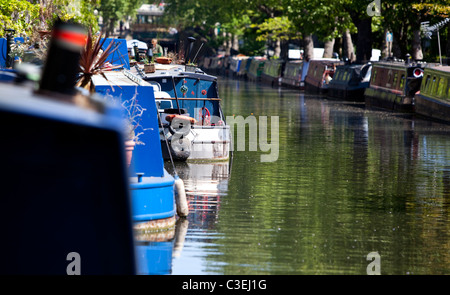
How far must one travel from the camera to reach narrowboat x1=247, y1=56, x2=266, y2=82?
7880 cm

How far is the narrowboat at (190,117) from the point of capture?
808 inches

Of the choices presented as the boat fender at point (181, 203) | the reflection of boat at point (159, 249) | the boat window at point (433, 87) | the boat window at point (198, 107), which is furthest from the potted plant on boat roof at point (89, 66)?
the boat window at point (433, 87)

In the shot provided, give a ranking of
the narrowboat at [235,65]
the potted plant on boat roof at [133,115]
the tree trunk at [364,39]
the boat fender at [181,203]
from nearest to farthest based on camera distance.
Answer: the potted plant on boat roof at [133,115]
the boat fender at [181,203]
the tree trunk at [364,39]
the narrowboat at [235,65]

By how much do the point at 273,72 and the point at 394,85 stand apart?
30048 millimetres

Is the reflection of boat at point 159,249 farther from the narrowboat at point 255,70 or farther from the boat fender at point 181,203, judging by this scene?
the narrowboat at point 255,70

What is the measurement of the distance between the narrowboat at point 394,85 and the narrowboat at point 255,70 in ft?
104

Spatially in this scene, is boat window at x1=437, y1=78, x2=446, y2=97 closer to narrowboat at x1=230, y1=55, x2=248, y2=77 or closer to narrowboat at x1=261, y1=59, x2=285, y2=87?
narrowboat at x1=261, y1=59, x2=285, y2=87

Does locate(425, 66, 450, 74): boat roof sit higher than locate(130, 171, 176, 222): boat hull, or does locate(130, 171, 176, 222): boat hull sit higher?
locate(130, 171, 176, 222): boat hull

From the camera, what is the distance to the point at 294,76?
65.4m

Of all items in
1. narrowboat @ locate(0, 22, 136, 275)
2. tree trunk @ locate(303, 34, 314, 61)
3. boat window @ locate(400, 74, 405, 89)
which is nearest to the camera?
narrowboat @ locate(0, 22, 136, 275)

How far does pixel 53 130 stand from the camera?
219cm

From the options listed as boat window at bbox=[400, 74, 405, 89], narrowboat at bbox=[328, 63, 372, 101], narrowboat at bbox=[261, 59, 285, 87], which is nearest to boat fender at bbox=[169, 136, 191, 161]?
boat window at bbox=[400, 74, 405, 89]

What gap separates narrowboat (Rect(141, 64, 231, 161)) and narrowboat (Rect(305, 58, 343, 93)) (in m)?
32.2
